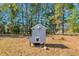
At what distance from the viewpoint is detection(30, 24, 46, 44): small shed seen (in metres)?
3.48

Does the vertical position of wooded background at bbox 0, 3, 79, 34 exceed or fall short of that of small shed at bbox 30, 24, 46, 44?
it exceeds it

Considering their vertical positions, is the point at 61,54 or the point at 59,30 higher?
the point at 59,30

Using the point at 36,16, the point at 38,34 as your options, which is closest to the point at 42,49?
the point at 38,34

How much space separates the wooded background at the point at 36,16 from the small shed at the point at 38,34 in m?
0.04

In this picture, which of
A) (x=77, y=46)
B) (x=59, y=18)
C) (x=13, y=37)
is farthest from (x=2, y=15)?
(x=77, y=46)

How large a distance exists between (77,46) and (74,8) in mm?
418

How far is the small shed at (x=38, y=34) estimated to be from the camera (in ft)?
11.4

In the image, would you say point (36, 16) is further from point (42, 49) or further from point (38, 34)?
point (42, 49)

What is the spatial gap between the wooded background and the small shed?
4 centimetres

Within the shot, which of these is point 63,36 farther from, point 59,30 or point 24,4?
point 24,4

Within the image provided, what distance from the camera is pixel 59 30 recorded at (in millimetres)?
3479

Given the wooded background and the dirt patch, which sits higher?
the wooded background

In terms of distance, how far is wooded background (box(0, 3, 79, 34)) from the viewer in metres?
3.48

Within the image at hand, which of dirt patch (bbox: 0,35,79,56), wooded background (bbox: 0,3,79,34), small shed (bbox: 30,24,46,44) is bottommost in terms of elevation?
dirt patch (bbox: 0,35,79,56)
